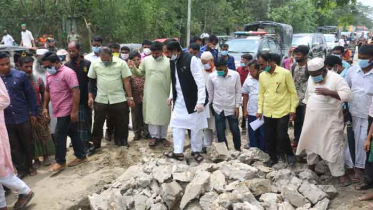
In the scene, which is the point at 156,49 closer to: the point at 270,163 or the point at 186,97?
the point at 186,97

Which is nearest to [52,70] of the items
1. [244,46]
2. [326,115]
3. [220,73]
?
[220,73]

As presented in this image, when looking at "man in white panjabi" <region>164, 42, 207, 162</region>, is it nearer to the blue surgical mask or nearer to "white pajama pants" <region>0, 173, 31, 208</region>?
the blue surgical mask

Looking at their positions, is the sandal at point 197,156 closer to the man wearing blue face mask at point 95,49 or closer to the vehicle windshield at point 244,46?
the man wearing blue face mask at point 95,49

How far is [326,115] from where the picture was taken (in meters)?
3.96

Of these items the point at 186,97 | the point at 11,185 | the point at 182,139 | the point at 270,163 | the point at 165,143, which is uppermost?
the point at 186,97

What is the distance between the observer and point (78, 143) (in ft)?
16.4

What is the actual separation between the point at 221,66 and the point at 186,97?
68cm

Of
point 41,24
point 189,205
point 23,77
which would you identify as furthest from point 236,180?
point 41,24

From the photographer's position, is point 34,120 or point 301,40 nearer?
point 34,120

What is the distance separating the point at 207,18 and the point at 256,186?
75.2 feet

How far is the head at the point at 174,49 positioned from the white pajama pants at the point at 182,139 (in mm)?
Answer: 970

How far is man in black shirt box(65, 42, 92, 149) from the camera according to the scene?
5.14 meters

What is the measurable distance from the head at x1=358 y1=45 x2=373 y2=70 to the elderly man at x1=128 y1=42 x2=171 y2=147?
2665 millimetres

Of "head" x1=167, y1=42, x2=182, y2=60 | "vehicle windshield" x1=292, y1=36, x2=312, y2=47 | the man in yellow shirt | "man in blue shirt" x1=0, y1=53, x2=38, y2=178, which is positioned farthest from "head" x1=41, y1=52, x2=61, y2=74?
"vehicle windshield" x1=292, y1=36, x2=312, y2=47
